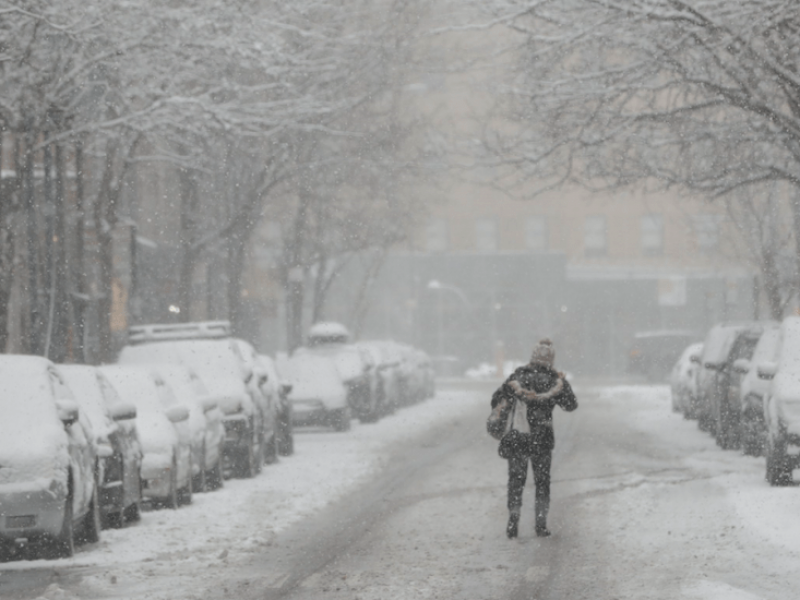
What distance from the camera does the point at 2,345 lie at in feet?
66.7

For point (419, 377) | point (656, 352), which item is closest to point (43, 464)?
point (419, 377)

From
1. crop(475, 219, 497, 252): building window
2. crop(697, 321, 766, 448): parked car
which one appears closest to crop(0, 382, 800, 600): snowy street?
crop(697, 321, 766, 448): parked car

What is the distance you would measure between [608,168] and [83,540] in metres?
10.7

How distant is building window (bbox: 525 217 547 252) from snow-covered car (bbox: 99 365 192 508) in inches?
2364

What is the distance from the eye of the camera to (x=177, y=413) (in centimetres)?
1527

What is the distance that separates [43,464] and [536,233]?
65.5 m

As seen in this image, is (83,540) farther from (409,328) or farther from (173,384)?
(409,328)

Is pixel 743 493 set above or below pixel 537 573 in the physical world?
below

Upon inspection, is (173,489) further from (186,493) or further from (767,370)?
(767,370)

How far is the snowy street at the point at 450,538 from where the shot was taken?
10422 mm

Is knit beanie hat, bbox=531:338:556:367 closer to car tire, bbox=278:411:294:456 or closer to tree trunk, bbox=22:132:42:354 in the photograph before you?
tree trunk, bbox=22:132:42:354

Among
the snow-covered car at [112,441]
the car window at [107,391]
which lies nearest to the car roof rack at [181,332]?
the car window at [107,391]

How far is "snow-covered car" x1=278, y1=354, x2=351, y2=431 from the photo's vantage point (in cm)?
2886

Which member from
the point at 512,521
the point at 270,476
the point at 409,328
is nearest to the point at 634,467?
the point at 270,476
